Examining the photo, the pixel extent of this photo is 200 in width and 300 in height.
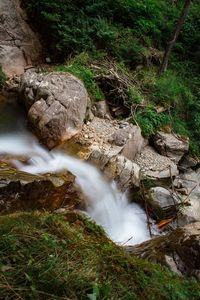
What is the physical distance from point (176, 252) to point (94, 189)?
2.59 metres

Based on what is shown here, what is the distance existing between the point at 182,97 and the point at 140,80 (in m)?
1.27

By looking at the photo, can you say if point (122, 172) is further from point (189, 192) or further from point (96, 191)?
point (189, 192)

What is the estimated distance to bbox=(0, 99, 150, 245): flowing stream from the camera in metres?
6.16

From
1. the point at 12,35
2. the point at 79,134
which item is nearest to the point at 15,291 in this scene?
the point at 79,134

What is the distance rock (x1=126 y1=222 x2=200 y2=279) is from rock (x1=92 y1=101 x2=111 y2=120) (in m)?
4.23

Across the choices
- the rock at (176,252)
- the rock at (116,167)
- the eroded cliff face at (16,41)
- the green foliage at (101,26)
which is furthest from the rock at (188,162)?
the eroded cliff face at (16,41)

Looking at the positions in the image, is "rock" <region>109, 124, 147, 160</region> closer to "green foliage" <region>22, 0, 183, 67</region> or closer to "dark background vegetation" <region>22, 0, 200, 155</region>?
"dark background vegetation" <region>22, 0, 200, 155</region>

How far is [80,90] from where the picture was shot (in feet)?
24.7

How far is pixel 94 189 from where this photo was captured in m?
6.37

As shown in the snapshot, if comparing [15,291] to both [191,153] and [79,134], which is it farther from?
[191,153]

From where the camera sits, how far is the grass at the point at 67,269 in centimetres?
218

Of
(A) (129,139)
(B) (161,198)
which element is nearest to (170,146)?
(A) (129,139)

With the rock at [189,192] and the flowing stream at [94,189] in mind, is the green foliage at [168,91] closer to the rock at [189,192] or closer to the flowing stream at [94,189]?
the rock at [189,192]

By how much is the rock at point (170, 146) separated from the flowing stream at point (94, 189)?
6.05 ft
